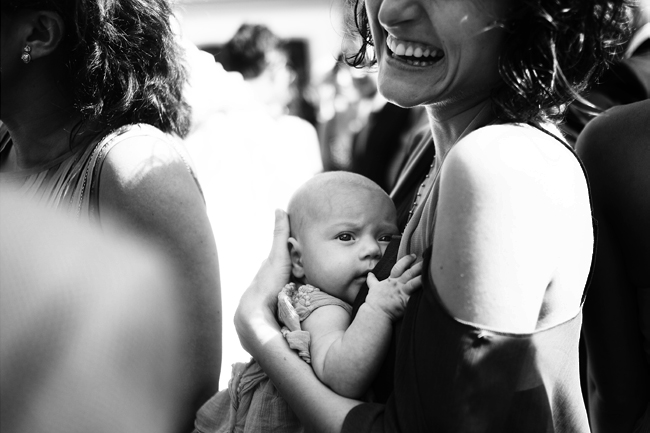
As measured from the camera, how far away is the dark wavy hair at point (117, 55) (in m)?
1.92

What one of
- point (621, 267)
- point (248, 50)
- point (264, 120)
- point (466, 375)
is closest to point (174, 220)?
point (466, 375)

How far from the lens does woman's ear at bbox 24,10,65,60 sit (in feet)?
6.21

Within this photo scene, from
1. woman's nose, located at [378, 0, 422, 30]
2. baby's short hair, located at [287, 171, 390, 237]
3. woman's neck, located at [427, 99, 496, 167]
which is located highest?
woman's nose, located at [378, 0, 422, 30]

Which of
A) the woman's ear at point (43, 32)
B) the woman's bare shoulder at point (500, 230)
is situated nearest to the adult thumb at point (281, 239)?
the woman's bare shoulder at point (500, 230)

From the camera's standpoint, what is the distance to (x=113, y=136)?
1.94m

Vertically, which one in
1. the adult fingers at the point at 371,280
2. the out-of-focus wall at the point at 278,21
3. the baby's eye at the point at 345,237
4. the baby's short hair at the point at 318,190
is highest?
the baby's short hair at the point at 318,190

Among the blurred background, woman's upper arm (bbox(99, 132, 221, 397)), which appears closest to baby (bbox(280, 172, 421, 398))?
woman's upper arm (bbox(99, 132, 221, 397))

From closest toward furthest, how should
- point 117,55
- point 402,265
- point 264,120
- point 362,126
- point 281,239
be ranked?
point 402,265
point 281,239
point 117,55
point 264,120
point 362,126

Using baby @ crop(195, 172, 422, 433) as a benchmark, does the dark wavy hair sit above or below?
above

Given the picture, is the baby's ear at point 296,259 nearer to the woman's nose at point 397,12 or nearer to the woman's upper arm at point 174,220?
the woman's upper arm at point 174,220

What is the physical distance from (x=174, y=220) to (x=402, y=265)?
29.6 inches

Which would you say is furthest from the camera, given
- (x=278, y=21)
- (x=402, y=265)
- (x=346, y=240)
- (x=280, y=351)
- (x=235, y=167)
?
(x=278, y=21)

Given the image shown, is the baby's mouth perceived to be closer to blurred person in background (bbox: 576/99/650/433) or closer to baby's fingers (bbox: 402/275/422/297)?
baby's fingers (bbox: 402/275/422/297)

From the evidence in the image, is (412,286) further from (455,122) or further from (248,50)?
(248,50)
